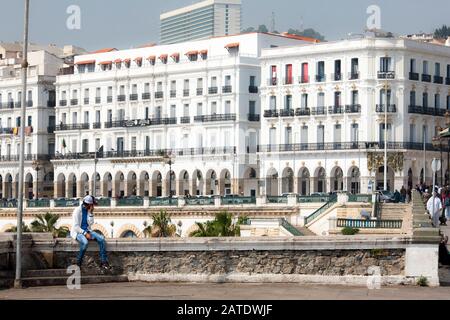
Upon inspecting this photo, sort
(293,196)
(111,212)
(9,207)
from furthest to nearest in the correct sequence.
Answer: (9,207) < (111,212) < (293,196)

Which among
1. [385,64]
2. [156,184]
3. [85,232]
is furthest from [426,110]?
[85,232]

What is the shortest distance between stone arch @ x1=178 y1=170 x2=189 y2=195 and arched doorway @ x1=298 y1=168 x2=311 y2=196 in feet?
41.1

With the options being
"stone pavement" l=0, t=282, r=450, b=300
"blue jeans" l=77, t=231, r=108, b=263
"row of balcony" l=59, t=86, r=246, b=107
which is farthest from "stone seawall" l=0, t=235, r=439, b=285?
"row of balcony" l=59, t=86, r=246, b=107

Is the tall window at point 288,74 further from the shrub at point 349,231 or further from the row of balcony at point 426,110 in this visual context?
the shrub at point 349,231

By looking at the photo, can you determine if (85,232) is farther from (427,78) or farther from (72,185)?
(72,185)

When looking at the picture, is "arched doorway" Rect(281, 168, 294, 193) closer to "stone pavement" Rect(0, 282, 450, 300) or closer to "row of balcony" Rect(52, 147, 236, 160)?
"row of balcony" Rect(52, 147, 236, 160)

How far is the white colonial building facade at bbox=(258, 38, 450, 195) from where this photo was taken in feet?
308

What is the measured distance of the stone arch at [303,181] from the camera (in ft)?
319

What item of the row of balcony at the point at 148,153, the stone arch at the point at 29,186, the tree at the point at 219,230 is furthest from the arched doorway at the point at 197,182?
the tree at the point at 219,230

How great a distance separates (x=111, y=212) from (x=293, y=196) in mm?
13683

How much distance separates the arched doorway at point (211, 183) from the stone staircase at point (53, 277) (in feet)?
247

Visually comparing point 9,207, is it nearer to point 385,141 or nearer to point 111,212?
point 111,212
